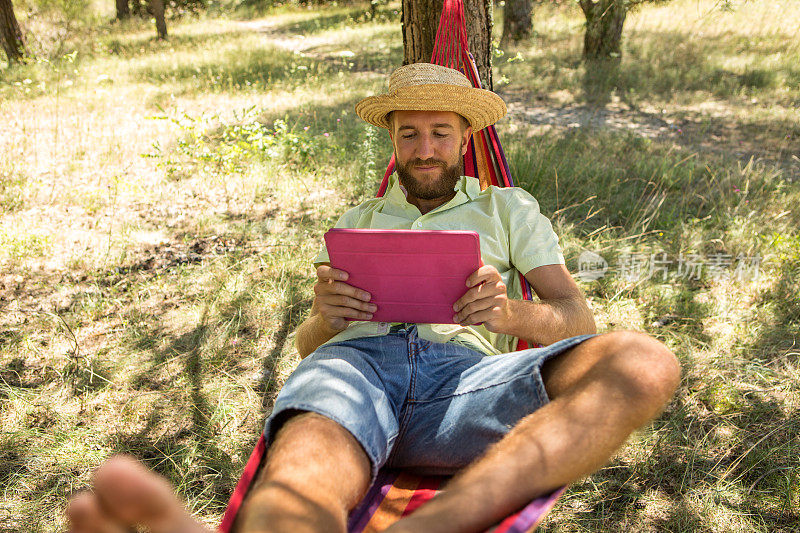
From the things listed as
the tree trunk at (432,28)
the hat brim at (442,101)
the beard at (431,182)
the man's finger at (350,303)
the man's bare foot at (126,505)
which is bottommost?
the man's finger at (350,303)

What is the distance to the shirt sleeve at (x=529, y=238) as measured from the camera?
2.00m

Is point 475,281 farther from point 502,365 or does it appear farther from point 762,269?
point 762,269

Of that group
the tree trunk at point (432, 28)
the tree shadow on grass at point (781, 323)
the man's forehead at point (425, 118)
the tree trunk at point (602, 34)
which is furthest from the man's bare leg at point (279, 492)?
the tree trunk at point (602, 34)

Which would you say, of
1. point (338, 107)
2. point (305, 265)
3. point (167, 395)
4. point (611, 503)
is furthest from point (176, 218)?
point (611, 503)

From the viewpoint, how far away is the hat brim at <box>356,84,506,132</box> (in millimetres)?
2148

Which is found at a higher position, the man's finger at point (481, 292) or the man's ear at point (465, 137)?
the man's ear at point (465, 137)

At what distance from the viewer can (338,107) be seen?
6.14 metres

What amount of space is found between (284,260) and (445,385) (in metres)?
1.84

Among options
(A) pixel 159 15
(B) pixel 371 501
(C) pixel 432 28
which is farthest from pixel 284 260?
(A) pixel 159 15

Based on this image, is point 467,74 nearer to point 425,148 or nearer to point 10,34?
point 425,148

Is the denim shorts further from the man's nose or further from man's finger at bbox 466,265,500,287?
the man's nose

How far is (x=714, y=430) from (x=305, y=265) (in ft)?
7.23

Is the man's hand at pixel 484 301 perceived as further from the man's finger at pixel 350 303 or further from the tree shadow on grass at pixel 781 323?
the tree shadow on grass at pixel 781 323

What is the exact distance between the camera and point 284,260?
3.37 meters
